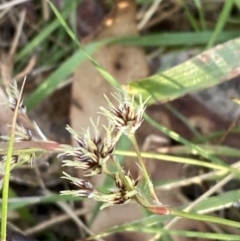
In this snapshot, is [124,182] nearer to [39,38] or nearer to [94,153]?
[94,153]

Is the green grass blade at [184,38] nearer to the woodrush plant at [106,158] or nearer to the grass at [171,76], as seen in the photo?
the grass at [171,76]

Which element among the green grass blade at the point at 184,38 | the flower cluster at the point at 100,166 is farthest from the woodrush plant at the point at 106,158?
the green grass blade at the point at 184,38

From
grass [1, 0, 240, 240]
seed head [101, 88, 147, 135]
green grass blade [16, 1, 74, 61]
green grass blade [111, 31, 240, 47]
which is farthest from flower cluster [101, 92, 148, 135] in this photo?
green grass blade [16, 1, 74, 61]

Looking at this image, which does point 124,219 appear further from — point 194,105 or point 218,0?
point 218,0

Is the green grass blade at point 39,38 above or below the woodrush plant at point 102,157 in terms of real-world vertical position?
above

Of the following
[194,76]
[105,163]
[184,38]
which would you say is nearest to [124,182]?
[105,163]

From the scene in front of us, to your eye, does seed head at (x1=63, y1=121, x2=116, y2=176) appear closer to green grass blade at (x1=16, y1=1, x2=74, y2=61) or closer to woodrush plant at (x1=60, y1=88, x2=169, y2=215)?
woodrush plant at (x1=60, y1=88, x2=169, y2=215)

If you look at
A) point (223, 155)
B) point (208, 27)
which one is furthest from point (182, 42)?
point (223, 155)

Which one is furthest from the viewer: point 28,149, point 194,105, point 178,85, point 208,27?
point 208,27

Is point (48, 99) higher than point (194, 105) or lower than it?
higher
